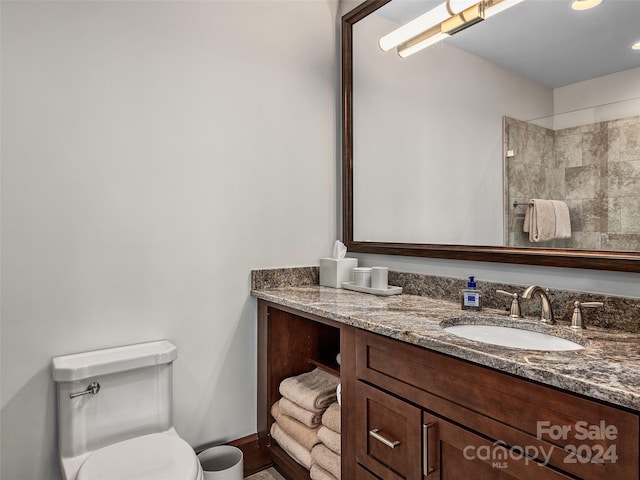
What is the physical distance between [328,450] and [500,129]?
56.2 inches

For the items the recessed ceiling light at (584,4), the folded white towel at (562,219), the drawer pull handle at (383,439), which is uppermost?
the recessed ceiling light at (584,4)

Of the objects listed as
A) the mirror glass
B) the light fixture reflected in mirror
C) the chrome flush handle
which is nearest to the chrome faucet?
the mirror glass

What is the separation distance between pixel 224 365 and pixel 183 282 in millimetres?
453

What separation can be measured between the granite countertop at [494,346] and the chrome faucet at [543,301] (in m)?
0.03

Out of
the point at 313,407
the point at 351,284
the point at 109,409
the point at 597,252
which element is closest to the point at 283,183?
the point at 351,284

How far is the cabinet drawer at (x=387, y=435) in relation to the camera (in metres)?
1.17

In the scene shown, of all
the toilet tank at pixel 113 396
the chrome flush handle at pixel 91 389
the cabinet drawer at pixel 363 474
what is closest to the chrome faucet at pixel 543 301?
the cabinet drawer at pixel 363 474

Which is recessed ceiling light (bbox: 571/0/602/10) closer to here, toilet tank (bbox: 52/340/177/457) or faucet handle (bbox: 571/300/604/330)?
faucet handle (bbox: 571/300/604/330)

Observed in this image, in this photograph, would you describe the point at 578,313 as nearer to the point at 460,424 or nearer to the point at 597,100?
the point at 460,424

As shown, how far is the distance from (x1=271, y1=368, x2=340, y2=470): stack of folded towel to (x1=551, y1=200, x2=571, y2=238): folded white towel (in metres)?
1.09

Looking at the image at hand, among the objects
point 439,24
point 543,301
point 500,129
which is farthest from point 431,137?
point 543,301

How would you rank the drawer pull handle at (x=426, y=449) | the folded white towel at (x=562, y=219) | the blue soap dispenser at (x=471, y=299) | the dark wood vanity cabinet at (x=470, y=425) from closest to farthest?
the dark wood vanity cabinet at (x=470, y=425) < the drawer pull handle at (x=426, y=449) < the folded white towel at (x=562, y=219) < the blue soap dispenser at (x=471, y=299)

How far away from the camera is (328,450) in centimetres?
159

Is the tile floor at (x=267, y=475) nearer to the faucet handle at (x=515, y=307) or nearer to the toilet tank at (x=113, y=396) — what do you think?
the toilet tank at (x=113, y=396)
